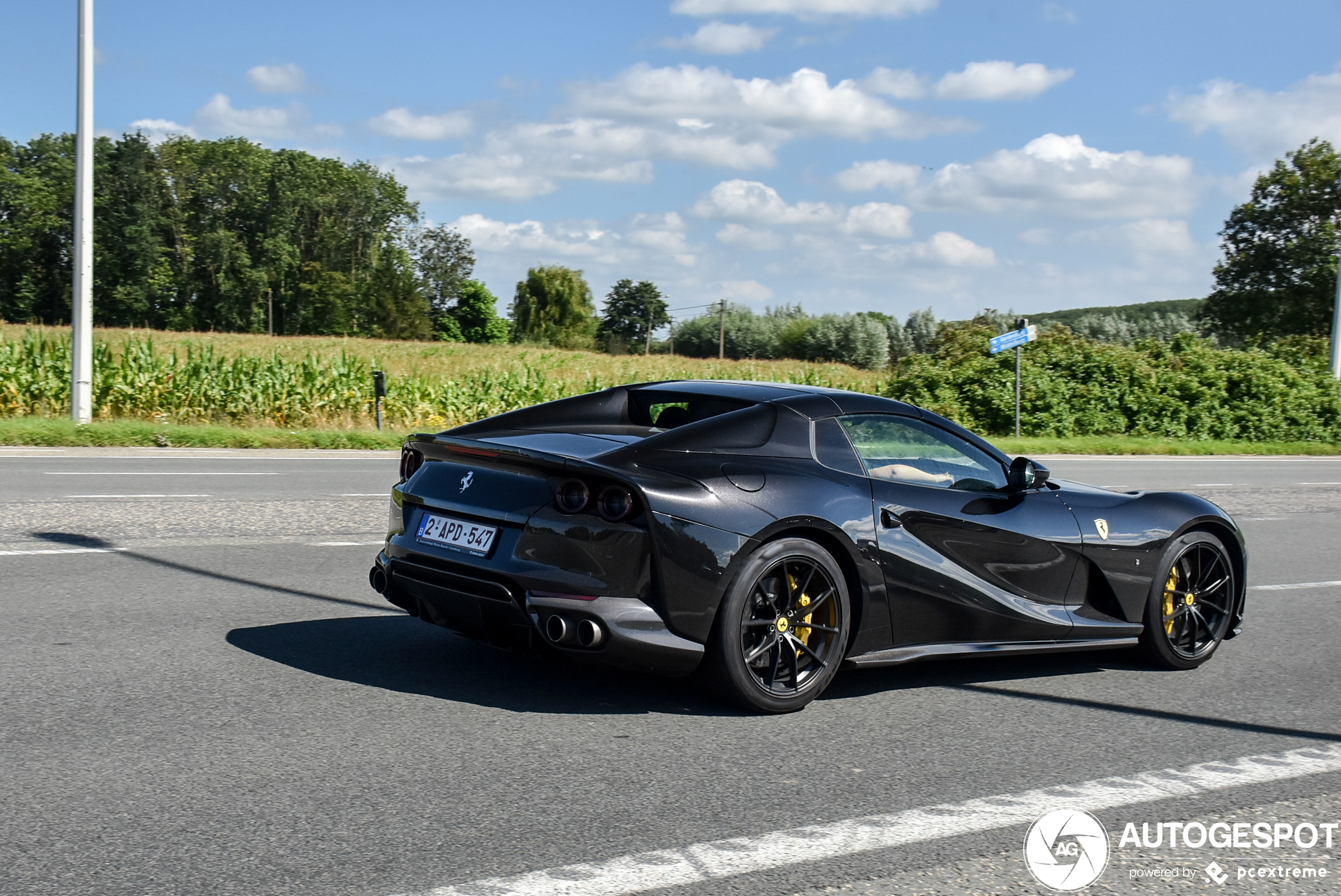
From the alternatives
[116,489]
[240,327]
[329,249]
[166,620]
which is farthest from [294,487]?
[329,249]

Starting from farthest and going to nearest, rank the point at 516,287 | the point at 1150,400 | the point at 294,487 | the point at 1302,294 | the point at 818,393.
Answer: the point at 516,287
the point at 1302,294
the point at 1150,400
the point at 294,487
the point at 818,393

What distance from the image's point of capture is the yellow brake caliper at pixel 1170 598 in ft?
20.0

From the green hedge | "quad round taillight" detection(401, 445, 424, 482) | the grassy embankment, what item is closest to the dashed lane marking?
the grassy embankment

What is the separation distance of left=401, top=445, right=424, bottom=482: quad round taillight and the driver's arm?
200 centimetres

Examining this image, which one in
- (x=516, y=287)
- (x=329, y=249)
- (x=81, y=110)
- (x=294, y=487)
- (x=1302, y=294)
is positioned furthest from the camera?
(x=516, y=287)

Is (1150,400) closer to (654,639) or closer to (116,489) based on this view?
(116,489)

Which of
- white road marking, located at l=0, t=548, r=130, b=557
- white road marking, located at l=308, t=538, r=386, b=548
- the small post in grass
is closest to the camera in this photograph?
white road marking, located at l=0, t=548, r=130, b=557

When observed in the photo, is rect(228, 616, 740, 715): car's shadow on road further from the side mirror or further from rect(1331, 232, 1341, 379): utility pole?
rect(1331, 232, 1341, 379): utility pole

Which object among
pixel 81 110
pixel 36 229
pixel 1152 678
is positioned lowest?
pixel 1152 678

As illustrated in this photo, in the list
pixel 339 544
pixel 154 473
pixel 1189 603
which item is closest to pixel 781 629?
pixel 1189 603

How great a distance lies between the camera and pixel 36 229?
300ft

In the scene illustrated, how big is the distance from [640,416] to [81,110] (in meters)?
16.1

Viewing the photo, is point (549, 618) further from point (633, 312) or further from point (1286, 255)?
point (633, 312)

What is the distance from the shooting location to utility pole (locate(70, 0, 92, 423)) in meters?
18.2
